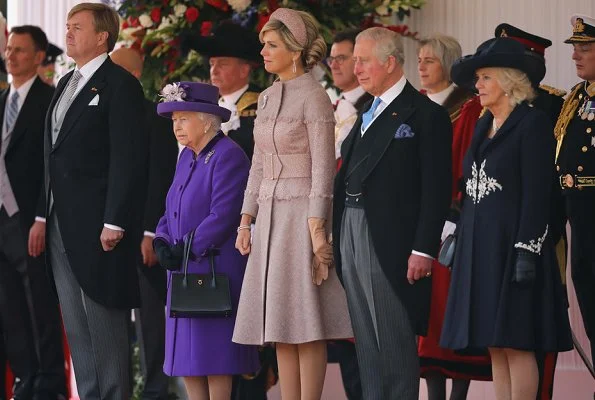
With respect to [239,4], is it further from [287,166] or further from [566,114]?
[566,114]

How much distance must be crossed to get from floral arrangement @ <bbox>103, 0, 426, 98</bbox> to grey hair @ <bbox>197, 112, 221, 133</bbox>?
132cm

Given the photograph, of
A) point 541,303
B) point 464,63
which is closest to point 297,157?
point 464,63

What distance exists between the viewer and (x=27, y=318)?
749cm

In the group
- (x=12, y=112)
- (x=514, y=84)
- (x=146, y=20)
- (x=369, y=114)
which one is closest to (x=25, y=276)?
(x=12, y=112)

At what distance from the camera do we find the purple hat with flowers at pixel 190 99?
20.3ft

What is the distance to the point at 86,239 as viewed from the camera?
6145 millimetres

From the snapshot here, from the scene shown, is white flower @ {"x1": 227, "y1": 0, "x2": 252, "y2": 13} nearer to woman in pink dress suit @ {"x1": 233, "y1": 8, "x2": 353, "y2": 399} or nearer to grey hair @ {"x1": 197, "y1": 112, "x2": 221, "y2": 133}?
grey hair @ {"x1": 197, "y1": 112, "x2": 221, "y2": 133}

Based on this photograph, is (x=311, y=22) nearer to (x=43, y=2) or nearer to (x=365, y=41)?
(x=365, y=41)

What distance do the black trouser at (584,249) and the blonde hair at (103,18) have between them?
2.33 m

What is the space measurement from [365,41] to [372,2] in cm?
212

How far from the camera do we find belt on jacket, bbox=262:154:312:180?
232 inches

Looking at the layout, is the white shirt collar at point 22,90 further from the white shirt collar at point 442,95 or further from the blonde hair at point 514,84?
the blonde hair at point 514,84

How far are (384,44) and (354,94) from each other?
1710 millimetres

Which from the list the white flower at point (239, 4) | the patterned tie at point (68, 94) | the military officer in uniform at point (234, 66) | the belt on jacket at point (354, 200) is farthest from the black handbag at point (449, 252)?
the white flower at point (239, 4)
